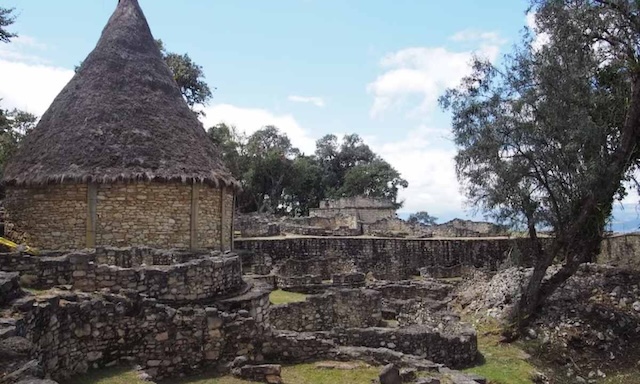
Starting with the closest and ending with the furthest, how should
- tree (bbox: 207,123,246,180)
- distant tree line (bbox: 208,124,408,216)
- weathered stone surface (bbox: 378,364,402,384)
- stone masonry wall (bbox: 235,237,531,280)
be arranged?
1. weathered stone surface (bbox: 378,364,402,384)
2. stone masonry wall (bbox: 235,237,531,280)
3. tree (bbox: 207,123,246,180)
4. distant tree line (bbox: 208,124,408,216)

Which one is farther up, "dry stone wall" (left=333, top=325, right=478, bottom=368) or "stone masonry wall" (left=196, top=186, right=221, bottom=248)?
"stone masonry wall" (left=196, top=186, right=221, bottom=248)

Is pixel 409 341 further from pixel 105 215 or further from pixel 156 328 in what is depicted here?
pixel 105 215

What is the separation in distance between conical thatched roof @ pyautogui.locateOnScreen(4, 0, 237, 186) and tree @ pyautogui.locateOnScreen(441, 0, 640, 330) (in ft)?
27.1

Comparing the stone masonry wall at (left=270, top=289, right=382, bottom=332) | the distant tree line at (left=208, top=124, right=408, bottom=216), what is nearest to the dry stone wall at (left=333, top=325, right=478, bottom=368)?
the stone masonry wall at (left=270, top=289, right=382, bottom=332)

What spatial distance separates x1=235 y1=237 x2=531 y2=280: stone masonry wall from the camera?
105 feet

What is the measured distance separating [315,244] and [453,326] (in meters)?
19.3

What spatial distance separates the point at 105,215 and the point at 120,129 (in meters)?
2.90

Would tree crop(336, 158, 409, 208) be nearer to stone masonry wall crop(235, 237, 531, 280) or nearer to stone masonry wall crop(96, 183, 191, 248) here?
stone masonry wall crop(235, 237, 531, 280)

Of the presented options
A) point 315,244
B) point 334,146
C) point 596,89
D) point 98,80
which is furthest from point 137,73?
point 334,146

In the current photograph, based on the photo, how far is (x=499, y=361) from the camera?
1308cm

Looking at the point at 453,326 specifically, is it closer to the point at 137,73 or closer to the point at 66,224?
the point at 66,224

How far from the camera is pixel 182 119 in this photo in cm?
1892

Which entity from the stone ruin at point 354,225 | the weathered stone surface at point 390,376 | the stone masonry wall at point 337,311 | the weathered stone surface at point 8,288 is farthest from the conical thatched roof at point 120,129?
the stone ruin at point 354,225

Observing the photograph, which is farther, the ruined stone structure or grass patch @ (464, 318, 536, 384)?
the ruined stone structure
